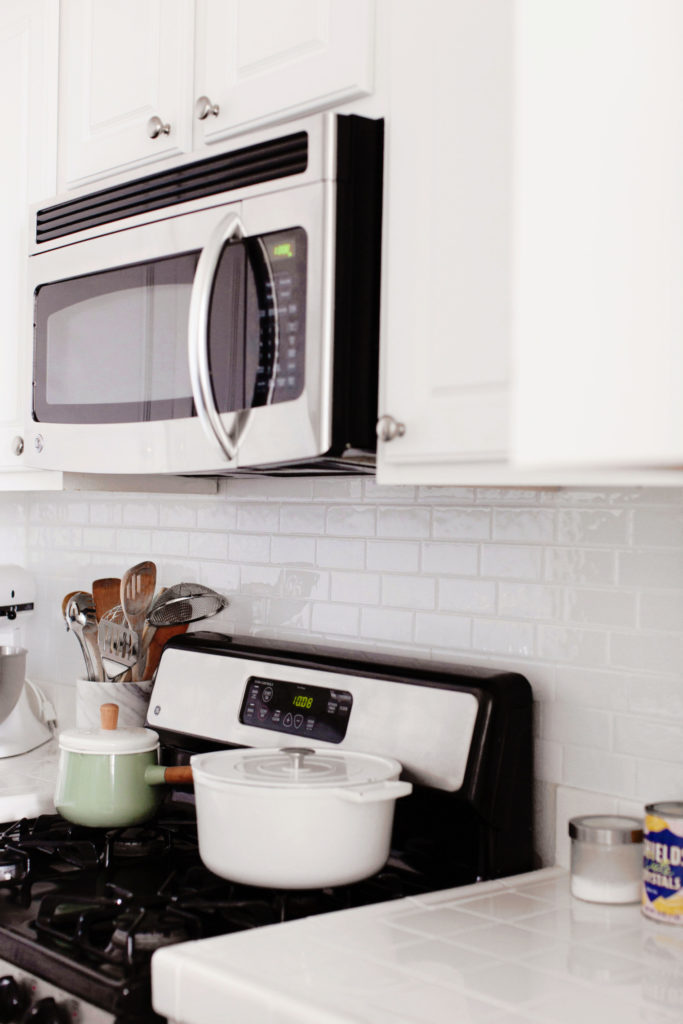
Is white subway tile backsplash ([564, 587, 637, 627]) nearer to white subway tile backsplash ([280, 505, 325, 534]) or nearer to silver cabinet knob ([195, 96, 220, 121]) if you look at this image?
white subway tile backsplash ([280, 505, 325, 534])

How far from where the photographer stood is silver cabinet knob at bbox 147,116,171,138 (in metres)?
1.79

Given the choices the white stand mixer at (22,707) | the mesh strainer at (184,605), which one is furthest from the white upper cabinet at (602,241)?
the white stand mixer at (22,707)

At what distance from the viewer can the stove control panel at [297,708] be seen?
1784mm

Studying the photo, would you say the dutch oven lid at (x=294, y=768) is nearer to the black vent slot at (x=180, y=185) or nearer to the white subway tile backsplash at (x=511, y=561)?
the white subway tile backsplash at (x=511, y=561)

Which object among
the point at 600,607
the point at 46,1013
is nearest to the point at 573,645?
the point at 600,607

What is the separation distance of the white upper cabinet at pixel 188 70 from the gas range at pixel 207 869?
836mm

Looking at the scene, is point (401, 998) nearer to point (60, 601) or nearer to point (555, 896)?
point (555, 896)

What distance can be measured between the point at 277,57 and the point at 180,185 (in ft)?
0.79

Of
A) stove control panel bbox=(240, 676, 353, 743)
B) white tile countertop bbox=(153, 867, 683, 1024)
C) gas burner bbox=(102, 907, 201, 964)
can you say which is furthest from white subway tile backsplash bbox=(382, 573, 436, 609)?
gas burner bbox=(102, 907, 201, 964)

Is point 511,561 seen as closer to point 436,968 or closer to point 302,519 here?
point 302,519

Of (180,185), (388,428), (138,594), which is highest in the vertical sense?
(180,185)

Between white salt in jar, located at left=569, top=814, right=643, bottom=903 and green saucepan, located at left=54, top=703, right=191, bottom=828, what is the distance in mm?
645

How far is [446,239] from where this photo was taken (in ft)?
4.66

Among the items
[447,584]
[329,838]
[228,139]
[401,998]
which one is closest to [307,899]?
[329,838]
